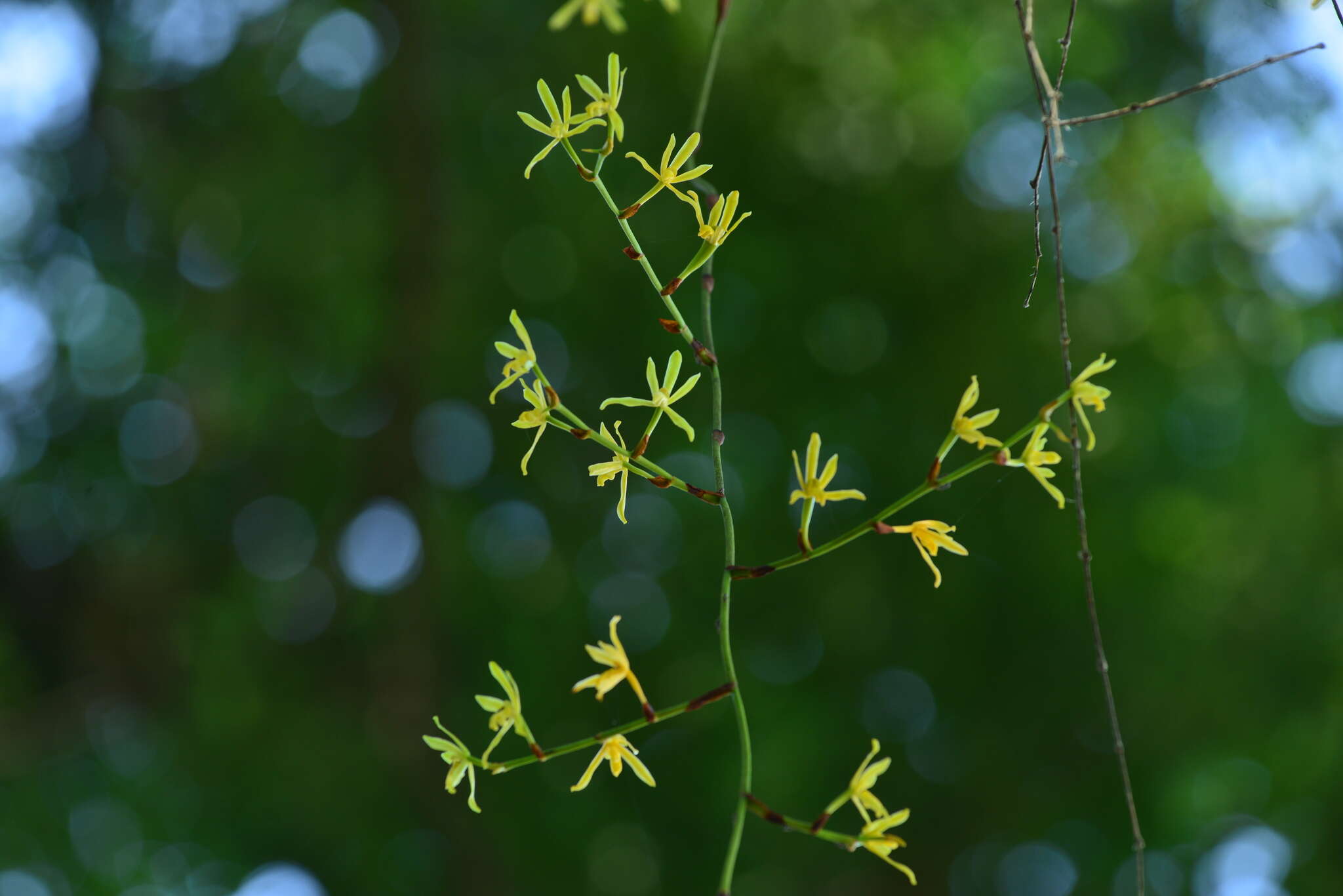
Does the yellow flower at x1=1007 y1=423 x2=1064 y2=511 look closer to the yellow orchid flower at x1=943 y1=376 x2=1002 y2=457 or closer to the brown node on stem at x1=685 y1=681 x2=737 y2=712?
the yellow orchid flower at x1=943 y1=376 x2=1002 y2=457

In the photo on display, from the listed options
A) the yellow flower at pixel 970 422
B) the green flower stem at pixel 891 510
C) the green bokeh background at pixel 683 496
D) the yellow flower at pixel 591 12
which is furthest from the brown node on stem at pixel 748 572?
the green bokeh background at pixel 683 496

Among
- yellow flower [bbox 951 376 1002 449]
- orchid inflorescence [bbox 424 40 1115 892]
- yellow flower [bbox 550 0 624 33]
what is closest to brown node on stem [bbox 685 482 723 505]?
orchid inflorescence [bbox 424 40 1115 892]

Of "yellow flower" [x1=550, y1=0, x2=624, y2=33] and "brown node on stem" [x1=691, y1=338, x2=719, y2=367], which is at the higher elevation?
"yellow flower" [x1=550, y1=0, x2=624, y2=33]

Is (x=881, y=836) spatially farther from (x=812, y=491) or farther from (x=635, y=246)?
(x=635, y=246)

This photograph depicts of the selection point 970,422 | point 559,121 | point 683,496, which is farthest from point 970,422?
point 683,496

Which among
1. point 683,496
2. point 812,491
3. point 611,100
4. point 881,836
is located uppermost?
point 611,100

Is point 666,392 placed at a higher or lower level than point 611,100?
lower

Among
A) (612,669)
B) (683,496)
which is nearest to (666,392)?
(612,669)

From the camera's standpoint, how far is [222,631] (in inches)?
99.2

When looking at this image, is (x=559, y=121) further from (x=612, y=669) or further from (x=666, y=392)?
(x=612, y=669)

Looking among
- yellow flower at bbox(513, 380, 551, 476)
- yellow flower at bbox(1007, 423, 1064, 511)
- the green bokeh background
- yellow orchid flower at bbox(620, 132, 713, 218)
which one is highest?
yellow orchid flower at bbox(620, 132, 713, 218)

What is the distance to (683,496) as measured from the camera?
2363 millimetres

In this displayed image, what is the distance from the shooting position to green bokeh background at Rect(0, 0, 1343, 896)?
2227 mm

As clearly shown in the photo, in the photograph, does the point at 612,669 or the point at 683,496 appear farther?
the point at 683,496
